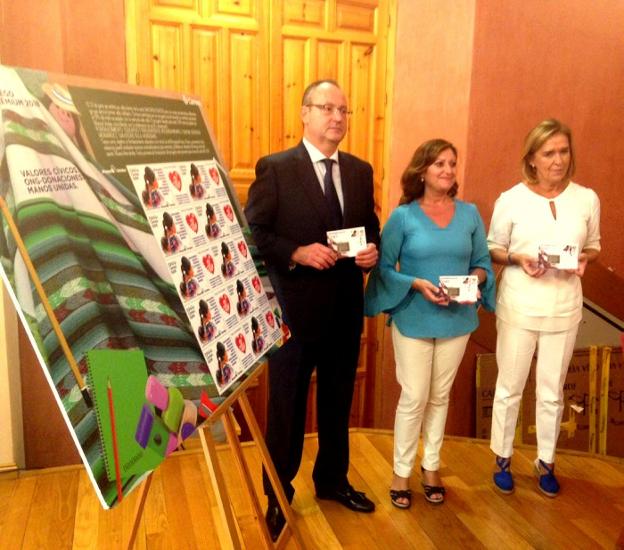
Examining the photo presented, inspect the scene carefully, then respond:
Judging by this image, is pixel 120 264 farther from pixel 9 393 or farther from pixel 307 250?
pixel 9 393

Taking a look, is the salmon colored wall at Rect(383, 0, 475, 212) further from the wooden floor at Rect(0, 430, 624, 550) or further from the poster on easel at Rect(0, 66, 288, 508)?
the poster on easel at Rect(0, 66, 288, 508)

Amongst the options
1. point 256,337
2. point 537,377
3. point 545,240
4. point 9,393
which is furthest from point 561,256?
point 9,393

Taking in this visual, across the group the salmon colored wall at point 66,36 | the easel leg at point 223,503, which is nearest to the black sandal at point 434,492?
the easel leg at point 223,503

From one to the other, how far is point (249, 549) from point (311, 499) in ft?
1.19

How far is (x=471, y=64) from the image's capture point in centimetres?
299

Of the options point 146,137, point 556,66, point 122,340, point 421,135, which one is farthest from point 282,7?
point 122,340

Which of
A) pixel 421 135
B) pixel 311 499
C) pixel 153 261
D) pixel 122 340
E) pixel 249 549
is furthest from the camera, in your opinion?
pixel 421 135

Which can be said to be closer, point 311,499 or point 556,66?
point 311,499

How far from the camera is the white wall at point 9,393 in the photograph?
2496mm

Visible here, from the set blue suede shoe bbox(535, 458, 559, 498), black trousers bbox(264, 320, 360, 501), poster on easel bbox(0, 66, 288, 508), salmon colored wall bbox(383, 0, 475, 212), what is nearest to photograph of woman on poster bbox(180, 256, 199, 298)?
poster on easel bbox(0, 66, 288, 508)

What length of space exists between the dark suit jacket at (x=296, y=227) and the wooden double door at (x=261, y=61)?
38.8 inches

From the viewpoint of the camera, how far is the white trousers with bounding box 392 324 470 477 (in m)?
2.12

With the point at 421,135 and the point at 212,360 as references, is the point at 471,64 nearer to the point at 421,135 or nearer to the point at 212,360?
the point at 421,135

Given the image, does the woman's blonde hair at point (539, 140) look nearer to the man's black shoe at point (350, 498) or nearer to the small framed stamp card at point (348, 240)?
the small framed stamp card at point (348, 240)
